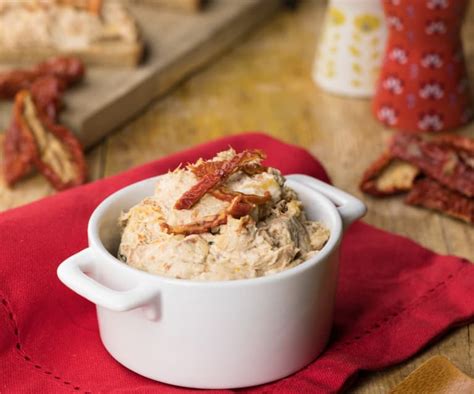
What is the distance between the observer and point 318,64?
9.68ft

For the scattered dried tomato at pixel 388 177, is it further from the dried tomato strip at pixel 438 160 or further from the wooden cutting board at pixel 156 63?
the wooden cutting board at pixel 156 63

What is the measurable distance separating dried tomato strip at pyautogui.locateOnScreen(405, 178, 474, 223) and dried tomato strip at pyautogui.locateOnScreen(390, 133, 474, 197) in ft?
0.08

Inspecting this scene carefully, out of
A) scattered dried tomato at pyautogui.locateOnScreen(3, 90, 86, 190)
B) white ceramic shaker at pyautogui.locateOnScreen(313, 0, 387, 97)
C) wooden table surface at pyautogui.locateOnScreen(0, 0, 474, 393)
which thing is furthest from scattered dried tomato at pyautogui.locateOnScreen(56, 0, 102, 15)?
white ceramic shaker at pyautogui.locateOnScreen(313, 0, 387, 97)

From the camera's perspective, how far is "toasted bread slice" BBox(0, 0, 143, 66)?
2789 mm

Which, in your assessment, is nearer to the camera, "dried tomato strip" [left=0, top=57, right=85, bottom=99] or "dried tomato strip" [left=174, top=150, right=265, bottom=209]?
"dried tomato strip" [left=174, top=150, right=265, bottom=209]

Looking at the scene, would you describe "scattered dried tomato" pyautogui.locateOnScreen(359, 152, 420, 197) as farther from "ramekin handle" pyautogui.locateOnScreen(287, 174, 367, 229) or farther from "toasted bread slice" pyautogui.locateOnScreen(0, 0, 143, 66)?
"toasted bread slice" pyautogui.locateOnScreen(0, 0, 143, 66)

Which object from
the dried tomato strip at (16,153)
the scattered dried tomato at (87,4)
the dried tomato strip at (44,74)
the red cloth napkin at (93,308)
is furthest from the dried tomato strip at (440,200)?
the scattered dried tomato at (87,4)

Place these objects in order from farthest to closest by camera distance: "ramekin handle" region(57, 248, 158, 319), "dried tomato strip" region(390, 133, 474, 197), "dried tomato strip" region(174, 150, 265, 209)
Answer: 1. "dried tomato strip" region(390, 133, 474, 197)
2. "dried tomato strip" region(174, 150, 265, 209)
3. "ramekin handle" region(57, 248, 158, 319)

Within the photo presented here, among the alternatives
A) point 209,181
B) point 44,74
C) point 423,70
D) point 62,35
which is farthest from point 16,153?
point 423,70

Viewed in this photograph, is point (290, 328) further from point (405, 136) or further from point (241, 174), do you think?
point (405, 136)

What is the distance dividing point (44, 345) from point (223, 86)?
65.7 inches

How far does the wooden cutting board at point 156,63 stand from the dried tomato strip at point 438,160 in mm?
867

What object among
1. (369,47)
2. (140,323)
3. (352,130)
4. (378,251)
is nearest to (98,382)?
(140,323)

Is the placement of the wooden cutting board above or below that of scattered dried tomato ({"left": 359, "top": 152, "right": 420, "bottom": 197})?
below
